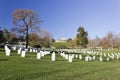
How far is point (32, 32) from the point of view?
197 feet

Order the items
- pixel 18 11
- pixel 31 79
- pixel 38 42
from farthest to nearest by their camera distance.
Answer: pixel 38 42 < pixel 18 11 < pixel 31 79

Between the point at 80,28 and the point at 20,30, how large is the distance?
64792 mm

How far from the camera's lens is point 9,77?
38.2 feet

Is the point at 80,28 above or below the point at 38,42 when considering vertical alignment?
above

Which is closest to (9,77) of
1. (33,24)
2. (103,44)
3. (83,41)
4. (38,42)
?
(33,24)

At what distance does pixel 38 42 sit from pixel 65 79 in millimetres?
68509

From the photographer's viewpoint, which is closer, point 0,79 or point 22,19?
point 0,79

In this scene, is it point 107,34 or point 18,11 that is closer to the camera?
point 18,11

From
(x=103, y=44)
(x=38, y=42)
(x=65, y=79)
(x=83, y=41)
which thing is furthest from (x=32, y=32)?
(x=103, y=44)

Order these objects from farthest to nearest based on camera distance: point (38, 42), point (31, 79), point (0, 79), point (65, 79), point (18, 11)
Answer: point (38, 42)
point (18, 11)
point (65, 79)
point (31, 79)
point (0, 79)

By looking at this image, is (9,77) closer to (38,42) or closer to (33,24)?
(33,24)

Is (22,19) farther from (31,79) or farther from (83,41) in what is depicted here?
(83,41)

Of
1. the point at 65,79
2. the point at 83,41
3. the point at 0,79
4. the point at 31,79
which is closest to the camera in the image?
the point at 0,79

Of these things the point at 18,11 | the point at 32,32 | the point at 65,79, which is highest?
the point at 18,11
